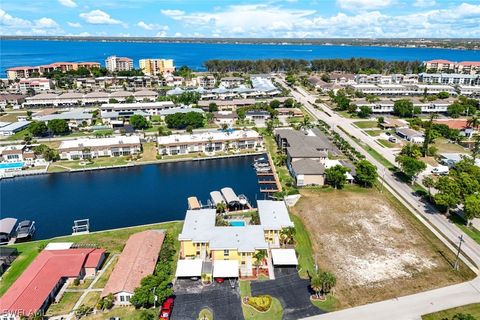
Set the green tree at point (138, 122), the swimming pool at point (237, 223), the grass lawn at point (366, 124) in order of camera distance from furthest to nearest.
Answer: the grass lawn at point (366, 124)
the green tree at point (138, 122)
the swimming pool at point (237, 223)

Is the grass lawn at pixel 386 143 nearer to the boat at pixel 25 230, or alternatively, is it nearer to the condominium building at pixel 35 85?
the boat at pixel 25 230

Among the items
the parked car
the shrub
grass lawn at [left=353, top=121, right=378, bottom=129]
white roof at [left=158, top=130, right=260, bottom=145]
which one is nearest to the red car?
the parked car

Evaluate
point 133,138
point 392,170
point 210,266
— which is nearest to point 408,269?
point 210,266

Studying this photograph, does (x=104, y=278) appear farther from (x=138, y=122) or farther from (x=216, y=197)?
(x=138, y=122)

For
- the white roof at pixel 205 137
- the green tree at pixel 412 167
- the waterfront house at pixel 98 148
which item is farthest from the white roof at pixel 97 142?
the green tree at pixel 412 167

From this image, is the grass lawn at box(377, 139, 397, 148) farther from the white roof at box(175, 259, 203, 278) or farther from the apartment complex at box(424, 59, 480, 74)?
the apartment complex at box(424, 59, 480, 74)

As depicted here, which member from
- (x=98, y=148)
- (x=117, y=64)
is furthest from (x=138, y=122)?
(x=117, y=64)
